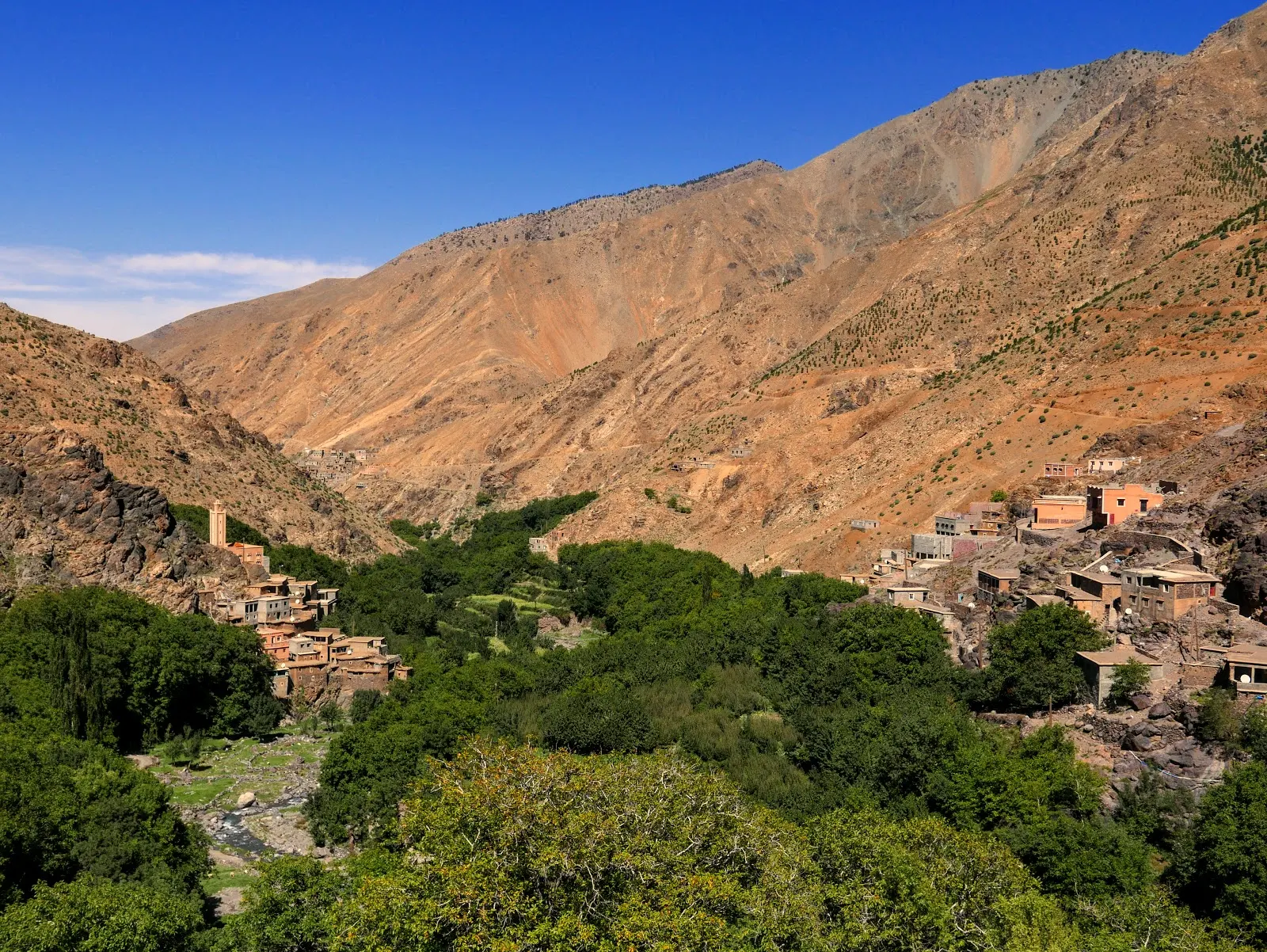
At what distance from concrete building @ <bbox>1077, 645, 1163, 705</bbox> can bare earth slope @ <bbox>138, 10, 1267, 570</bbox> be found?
78.4 feet

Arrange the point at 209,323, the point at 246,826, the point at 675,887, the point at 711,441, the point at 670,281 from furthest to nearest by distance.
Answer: the point at 209,323
the point at 670,281
the point at 711,441
the point at 246,826
the point at 675,887

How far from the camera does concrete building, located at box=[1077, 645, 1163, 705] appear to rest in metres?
31.9

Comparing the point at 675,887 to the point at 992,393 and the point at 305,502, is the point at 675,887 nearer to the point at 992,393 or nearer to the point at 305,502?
the point at 992,393

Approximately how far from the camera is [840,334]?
90062 mm

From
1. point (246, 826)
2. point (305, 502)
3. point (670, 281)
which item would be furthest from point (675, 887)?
point (670, 281)

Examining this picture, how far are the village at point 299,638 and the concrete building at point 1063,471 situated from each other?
28780mm

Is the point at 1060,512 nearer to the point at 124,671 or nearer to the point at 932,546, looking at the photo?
the point at 932,546

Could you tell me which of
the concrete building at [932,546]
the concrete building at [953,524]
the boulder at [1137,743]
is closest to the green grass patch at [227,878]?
the boulder at [1137,743]

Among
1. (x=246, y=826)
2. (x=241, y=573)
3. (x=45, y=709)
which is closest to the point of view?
(x=246, y=826)

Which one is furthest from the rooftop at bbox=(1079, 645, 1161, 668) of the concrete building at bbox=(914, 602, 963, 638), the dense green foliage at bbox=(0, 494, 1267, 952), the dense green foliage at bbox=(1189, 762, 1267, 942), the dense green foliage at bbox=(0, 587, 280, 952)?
the dense green foliage at bbox=(0, 587, 280, 952)

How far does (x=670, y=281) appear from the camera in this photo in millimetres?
151125

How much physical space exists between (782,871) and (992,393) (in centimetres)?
5049

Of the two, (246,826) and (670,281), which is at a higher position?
(670,281)

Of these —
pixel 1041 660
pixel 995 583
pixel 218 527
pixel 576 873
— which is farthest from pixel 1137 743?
pixel 218 527
